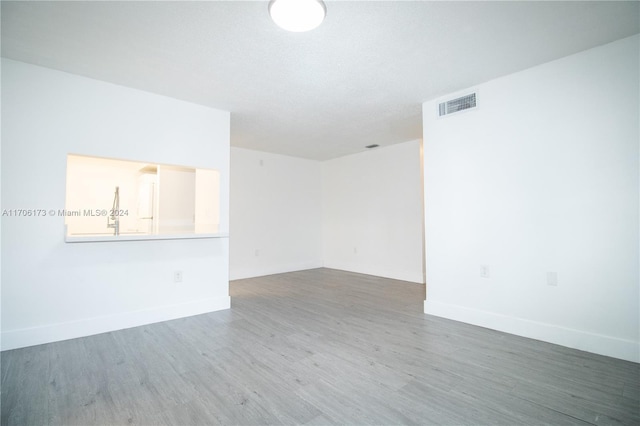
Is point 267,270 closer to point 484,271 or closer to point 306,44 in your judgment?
point 484,271

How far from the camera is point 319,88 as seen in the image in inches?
126

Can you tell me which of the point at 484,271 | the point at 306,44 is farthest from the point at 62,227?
the point at 484,271

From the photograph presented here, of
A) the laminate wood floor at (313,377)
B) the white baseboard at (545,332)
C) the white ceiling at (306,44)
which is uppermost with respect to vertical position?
the white ceiling at (306,44)

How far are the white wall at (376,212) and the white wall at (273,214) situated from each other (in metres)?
0.38

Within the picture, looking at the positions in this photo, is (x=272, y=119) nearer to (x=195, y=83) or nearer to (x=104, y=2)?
(x=195, y=83)

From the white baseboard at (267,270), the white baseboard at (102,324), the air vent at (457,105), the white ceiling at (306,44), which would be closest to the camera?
the white ceiling at (306,44)

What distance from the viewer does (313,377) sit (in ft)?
6.82

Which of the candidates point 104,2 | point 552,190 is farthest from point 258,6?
point 552,190

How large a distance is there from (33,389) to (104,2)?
8.39 ft

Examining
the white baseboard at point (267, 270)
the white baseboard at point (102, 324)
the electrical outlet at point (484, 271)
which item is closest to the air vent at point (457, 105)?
the electrical outlet at point (484, 271)

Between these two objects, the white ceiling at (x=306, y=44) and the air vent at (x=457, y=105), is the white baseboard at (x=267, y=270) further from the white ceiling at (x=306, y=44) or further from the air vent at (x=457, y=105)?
the air vent at (x=457, y=105)

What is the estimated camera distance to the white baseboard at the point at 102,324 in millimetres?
2570

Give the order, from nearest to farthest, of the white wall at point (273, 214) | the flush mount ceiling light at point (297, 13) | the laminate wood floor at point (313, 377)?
the laminate wood floor at point (313, 377) → the flush mount ceiling light at point (297, 13) → the white wall at point (273, 214)

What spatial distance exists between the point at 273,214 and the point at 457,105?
4.15 meters
